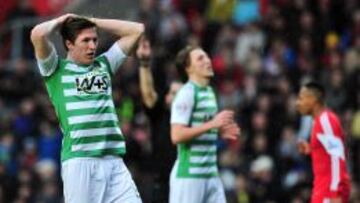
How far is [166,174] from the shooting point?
14.0 metres

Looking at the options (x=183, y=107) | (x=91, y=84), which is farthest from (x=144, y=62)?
(x=91, y=84)

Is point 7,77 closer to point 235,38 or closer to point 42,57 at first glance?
point 235,38

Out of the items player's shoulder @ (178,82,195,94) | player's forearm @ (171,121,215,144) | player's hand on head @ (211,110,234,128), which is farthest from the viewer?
player's shoulder @ (178,82,195,94)

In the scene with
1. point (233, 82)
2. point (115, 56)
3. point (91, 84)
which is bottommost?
point (233, 82)

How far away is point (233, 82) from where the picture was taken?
21375mm

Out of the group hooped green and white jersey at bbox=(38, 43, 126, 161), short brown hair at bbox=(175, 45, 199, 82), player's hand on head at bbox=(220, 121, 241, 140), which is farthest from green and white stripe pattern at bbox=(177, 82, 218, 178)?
hooped green and white jersey at bbox=(38, 43, 126, 161)

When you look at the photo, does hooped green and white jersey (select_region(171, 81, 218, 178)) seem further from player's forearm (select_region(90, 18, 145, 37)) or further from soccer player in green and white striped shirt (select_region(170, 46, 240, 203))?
player's forearm (select_region(90, 18, 145, 37))

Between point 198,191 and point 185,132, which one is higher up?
point 185,132

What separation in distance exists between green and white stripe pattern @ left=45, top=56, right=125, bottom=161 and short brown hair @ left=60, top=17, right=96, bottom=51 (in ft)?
0.77

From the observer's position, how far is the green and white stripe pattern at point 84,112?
11156mm

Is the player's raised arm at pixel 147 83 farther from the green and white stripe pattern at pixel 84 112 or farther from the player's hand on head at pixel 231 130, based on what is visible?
the green and white stripe pattern at pixel 84 112

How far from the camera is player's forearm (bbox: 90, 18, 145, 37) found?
1158 cm

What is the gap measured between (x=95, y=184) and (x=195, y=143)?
2170 millimetres

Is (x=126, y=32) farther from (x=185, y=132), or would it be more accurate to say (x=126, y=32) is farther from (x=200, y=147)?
(x=200, y=147)
